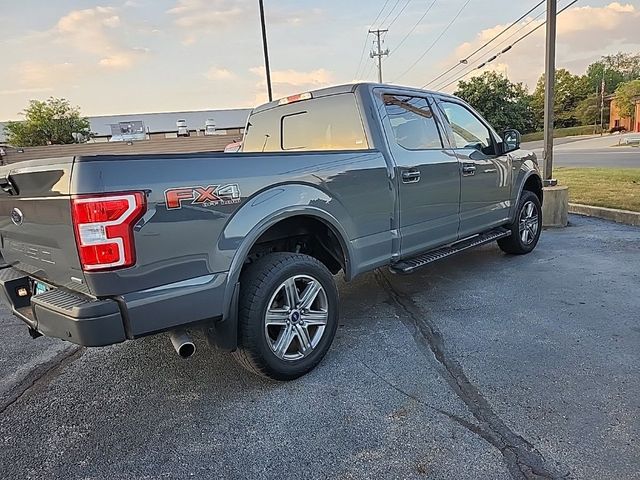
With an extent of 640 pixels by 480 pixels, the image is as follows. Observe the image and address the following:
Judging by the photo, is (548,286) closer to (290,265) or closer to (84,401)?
(290,265)

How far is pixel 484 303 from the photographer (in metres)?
4.24

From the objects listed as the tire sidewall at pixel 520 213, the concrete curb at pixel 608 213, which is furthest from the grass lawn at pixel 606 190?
the tire sidewall at pixel 520 213

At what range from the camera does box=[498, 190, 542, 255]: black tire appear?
5617 millimetres

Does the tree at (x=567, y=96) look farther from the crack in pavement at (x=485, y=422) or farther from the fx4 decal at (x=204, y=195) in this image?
the fx4 decal at (x=204, y=195)

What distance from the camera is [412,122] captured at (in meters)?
4.20

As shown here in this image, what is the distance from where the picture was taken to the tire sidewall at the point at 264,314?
275 cm

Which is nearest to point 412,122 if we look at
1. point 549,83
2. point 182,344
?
point 182,344

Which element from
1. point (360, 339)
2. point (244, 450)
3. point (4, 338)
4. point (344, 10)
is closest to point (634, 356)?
point (360, 339)

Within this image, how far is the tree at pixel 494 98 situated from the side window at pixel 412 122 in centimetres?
4462

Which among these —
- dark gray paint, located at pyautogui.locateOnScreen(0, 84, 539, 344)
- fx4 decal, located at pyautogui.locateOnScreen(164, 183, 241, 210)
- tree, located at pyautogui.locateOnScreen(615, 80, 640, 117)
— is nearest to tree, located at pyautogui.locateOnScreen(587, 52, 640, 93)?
tree, located at pyautogui.locateOnScreen(615, 80, 640, 117)

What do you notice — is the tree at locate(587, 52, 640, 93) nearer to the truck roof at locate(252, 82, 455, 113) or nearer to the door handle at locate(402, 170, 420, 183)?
the truck roof at locate(252, 82, 455, 113)

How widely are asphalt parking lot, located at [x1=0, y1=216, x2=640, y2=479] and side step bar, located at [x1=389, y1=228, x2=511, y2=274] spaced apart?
0.45 metres

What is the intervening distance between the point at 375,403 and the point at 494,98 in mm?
49147

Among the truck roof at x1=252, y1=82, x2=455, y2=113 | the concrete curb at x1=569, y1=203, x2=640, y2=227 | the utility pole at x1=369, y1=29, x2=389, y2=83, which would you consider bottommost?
the concrete curb at x1=569, y1=203, x2=640, y2=227
